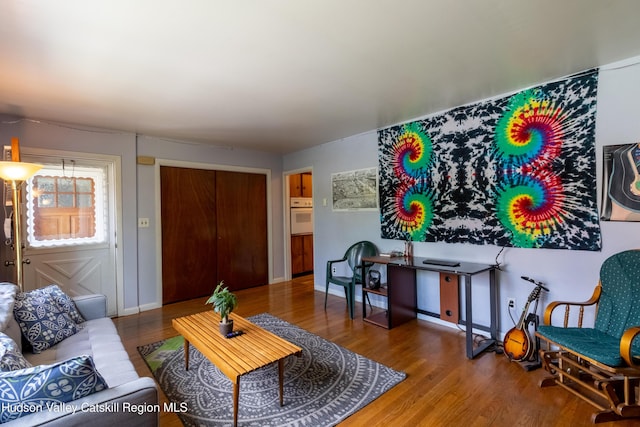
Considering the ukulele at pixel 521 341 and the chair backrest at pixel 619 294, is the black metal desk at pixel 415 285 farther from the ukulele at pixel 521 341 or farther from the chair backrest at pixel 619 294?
the chair backrest at pixel 619 294

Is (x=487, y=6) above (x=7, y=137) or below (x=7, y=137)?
above

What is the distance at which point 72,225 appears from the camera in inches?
141

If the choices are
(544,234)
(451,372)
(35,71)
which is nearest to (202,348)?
(451,372)

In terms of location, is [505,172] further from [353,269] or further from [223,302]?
[223,302]

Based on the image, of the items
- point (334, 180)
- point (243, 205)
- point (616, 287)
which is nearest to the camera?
point (616, 287)

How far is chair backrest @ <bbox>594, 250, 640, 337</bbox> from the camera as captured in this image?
203 cm

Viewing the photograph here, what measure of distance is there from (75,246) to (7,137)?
1316 mm

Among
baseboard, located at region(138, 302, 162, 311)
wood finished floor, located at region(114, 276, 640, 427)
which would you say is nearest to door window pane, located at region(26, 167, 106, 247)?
baseboard, located at region(138, 302, 162, 311)

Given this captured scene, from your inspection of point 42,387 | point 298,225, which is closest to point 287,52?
point 42,387

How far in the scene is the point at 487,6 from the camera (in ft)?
5.21

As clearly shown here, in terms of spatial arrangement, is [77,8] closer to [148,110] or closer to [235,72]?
[235,72]

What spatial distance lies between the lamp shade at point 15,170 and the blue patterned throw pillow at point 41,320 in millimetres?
900

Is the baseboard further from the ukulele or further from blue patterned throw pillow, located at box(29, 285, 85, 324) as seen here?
the ukulele

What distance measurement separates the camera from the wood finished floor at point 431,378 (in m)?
1.82
